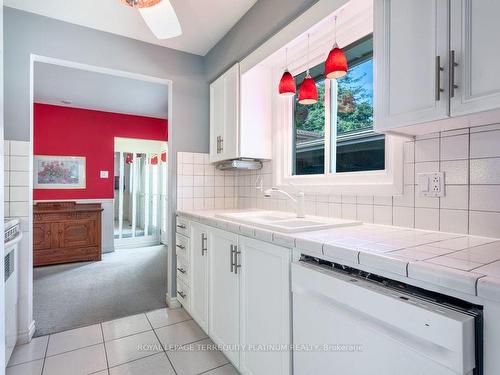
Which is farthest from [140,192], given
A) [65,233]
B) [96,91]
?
[96,91]

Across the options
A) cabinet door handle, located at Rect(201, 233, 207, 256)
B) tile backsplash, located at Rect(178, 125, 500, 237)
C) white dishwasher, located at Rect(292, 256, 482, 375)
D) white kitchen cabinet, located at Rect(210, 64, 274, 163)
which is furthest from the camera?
white kitchen cabinet, located at Rect(210, 64, 274, 163)

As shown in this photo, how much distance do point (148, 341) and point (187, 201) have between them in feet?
4.01

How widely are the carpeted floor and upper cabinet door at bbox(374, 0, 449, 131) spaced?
101 inches

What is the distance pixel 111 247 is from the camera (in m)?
4.65

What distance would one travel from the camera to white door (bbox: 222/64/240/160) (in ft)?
7.62

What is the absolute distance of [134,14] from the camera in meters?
2.15

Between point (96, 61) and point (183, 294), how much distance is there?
7.17 ft

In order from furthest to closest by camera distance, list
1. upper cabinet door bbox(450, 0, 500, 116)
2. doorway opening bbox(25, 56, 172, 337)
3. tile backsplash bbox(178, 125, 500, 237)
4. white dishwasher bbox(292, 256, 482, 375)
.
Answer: doorway opening bbox(25, 56, 172, 337) < tile backsplash bbox(178, 125, 500, 237) < upper cabinet door bbox(450, 0, 500, 116) < white dishwasher bbox(292, 256, 482, 375)

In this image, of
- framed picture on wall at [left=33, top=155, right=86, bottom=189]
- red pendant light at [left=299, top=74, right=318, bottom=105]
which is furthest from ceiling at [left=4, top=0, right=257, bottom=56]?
framed picture on wall at [left=33, top=155, right=86, bottom=189]

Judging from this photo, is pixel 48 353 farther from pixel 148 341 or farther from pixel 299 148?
pixel 299 148

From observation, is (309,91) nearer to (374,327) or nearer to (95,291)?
(374,327)

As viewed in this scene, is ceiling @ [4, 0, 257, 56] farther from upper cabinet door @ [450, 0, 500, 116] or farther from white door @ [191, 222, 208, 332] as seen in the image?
white door @ [191, 222, 208, 332]

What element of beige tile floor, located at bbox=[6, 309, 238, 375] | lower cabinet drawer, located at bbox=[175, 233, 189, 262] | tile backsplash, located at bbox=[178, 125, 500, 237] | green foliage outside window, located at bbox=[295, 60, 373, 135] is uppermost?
green foliage outside window, located at bbox=[295, 60, 373, 135]

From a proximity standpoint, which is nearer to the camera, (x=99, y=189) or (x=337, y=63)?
(x=337, y=63)
